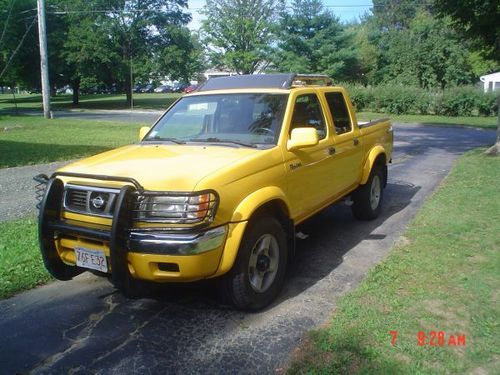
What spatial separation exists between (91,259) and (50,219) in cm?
48

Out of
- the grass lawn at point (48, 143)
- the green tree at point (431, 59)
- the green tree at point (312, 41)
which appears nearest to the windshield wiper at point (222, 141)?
the grass lawn at point (48, 143)

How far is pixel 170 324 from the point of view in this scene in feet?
12.7

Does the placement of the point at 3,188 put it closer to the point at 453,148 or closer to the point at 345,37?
the point at 453,148

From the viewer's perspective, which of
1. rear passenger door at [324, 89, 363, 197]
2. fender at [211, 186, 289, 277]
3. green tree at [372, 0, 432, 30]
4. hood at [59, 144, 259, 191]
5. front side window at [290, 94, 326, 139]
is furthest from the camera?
green tree at [372, 0, 432, 30]

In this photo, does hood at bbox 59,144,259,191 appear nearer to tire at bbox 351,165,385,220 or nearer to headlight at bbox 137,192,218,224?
headlight at bbox 137,192,218,224

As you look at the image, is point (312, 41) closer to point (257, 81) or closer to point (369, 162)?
point (369, 162)

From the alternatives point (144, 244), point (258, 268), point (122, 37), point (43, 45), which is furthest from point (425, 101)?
point (144, 244)

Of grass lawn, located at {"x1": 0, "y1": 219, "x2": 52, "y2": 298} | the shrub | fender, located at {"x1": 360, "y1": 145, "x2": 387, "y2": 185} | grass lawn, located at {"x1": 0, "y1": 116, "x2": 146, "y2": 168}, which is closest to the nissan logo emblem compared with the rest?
grass lawn, located at {"x1": 0, "y1": 219, "x2": 52, "y2": 298}

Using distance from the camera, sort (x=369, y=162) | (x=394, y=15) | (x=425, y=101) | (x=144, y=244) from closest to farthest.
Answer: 1. (x=144, y=244)
2. (x=369, y=162)
3. (x=425, y=101)
4. (x=394, y=15)

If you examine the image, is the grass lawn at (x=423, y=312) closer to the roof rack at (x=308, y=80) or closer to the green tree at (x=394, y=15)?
the roof rack at (x=308, y=80)
